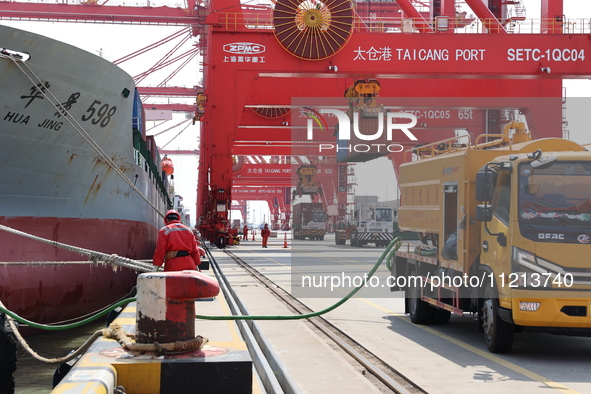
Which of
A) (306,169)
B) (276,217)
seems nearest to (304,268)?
(306,169)

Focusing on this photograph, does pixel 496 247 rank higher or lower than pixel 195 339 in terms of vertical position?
higher

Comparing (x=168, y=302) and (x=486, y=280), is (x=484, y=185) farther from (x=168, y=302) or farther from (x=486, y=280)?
(x=168, y=302)

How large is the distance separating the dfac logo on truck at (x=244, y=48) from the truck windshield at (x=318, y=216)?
3296cm

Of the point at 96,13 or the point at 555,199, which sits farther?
the point at 96,13

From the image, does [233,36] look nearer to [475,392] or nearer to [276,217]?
[475,392]

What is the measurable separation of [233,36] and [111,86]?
467 inches

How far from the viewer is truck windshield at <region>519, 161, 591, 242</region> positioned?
7.67m

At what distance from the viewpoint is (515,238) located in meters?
7.67

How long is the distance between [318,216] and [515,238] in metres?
49.8

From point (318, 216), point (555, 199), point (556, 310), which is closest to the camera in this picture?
point (556, 310)

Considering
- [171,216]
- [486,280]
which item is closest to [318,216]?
[486,280]

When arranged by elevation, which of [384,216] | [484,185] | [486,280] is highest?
[484,185]

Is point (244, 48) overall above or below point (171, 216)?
above

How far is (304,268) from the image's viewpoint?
22.6 metres
